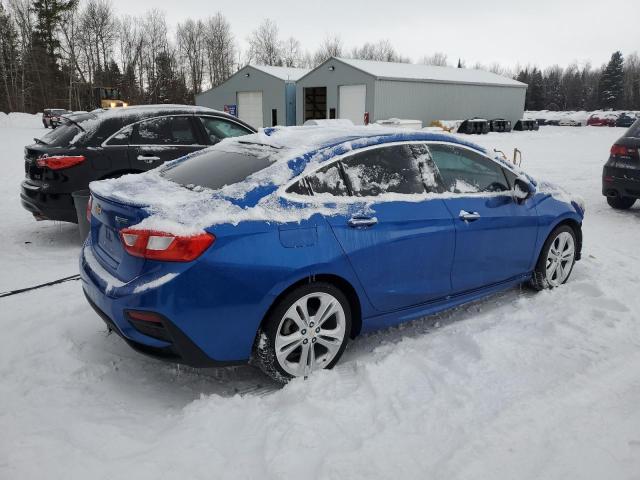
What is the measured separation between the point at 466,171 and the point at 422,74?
97.5ft

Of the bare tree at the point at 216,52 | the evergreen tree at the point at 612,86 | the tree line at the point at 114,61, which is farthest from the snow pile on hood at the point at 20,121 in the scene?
the evergreen tree at the point at 612,86

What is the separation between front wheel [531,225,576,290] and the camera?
15.4 feet

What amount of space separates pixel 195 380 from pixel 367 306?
1221 mm

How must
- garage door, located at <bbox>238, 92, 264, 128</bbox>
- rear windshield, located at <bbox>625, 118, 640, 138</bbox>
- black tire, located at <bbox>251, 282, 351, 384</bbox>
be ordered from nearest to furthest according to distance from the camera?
black tire, located at <bbox>251, 282, 351, 384</bbox> < rear windshield, located at <bbox>625, 118, 640, 138</bbox> < garage door, located at <bbox>238, 92, 264, 128</bbox>

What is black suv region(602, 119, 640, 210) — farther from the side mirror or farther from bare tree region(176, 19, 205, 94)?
bare tree region(176, 19, 205, 94)

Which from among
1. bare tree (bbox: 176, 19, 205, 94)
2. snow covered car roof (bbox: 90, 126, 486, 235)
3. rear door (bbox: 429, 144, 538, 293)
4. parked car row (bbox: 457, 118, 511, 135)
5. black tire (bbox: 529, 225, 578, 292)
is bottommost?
parked car row (bbox: 457, 118, 511, 135)

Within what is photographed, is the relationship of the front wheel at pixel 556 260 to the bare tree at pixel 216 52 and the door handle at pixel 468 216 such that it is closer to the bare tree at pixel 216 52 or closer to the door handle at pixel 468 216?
the door handle at pixel 468 216

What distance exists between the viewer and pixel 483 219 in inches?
156

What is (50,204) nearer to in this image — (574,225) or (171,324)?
(171,324)

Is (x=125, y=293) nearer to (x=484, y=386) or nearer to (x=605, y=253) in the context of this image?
(x=484, y=386)

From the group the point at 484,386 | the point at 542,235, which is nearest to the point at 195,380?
the point at 484,386

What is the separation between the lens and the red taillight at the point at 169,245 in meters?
2.73

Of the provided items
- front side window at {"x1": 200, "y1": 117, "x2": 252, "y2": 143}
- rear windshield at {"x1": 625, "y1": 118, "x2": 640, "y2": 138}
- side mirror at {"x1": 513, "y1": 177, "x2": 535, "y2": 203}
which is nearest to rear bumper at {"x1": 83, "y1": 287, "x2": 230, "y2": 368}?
side mirror at {"x1": 513, "y1": 177, "x2": 535, "y2": 203}

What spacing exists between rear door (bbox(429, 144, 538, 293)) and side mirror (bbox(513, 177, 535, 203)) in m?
0.04
